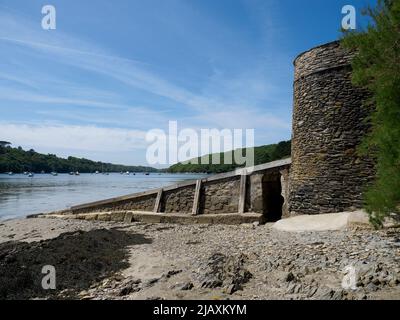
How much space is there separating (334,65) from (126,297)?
390 inches

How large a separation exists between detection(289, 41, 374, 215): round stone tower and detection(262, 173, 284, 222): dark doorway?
1.53 metres

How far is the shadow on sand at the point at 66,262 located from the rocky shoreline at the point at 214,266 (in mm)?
20

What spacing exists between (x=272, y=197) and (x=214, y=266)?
837cm

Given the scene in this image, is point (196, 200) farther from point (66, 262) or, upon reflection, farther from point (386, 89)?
point (386, 89)

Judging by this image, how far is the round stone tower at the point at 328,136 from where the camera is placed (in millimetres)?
11211

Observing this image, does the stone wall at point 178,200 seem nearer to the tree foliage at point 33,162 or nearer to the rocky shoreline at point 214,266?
the rocky shoreline at point 214,266

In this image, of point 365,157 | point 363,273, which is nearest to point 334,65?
point 365,157

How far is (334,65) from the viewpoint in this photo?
11.6 m

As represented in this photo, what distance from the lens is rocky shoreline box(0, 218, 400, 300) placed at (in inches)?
230

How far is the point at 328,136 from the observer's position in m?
11.7

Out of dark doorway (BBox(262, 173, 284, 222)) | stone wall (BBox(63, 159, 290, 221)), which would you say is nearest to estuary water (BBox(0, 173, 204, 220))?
stone wall (BBox(63, 159, 290, 221))

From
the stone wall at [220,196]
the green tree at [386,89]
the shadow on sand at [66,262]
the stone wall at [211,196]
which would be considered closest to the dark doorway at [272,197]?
the stone wall at [211,196]
